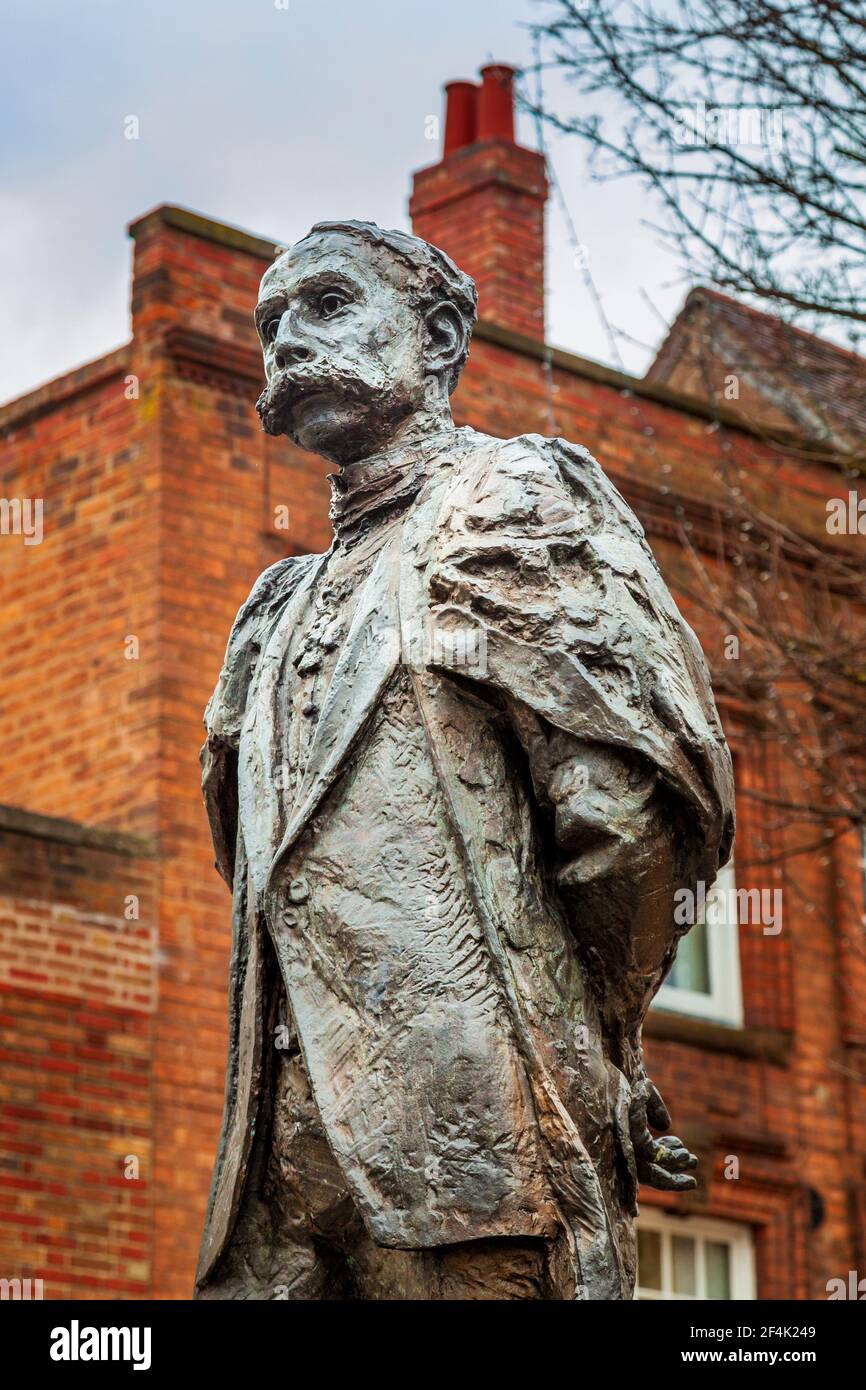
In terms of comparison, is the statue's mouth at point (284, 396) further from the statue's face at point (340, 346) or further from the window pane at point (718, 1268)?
the window pane at point (718, 1268)

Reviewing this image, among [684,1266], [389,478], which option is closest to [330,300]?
[389,478]

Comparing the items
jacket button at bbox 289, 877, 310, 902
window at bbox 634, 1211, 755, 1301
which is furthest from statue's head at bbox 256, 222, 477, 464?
window at bbox 634, 1211, 755, 1301

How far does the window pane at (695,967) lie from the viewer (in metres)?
18.7

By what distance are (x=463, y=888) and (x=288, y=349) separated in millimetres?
1069

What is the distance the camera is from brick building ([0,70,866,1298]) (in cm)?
1433

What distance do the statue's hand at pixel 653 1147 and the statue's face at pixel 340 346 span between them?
4.21 feet

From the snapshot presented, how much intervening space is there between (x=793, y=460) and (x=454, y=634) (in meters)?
15.0

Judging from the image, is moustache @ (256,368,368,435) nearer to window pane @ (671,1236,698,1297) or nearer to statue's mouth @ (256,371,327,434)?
statue's mouth @ (256,371,327,434)

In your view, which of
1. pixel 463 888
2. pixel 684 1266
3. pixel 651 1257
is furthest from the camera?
pixel 684 1266

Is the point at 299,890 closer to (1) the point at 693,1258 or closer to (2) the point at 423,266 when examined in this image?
(2) the point at 423,266

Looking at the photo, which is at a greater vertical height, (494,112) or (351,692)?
(494,112)

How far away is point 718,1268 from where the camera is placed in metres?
18.4

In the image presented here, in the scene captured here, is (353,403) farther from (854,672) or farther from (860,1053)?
(860,1053)

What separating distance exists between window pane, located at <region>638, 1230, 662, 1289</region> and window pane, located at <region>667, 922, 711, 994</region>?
5.46 feet
